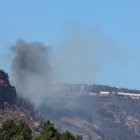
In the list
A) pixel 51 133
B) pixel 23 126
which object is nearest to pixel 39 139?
pixel 51 133

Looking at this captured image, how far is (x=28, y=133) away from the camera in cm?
11644

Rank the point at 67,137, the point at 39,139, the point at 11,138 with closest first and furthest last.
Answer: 1. the point at 39,139
2. the point at 67,137
3. the point at 11,138

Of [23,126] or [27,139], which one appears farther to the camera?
[23,126]

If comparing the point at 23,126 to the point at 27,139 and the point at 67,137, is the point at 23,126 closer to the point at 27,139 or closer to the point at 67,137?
the point at 27,139

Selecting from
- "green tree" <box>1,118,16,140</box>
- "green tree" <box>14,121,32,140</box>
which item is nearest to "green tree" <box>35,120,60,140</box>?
→ "green tree" <box>14,121,32,140</box>

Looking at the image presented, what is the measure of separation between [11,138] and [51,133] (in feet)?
46.8

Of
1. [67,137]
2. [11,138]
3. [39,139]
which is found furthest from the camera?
[11,138]

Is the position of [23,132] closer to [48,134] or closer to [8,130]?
[8,130]

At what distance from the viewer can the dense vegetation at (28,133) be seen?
10006cm

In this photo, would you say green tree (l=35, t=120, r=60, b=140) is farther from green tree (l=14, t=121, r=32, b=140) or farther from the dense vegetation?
green tree (l=14, t=121, r=32, b=140)

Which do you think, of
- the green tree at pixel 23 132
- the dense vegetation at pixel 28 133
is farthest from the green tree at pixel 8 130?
the green tree at pixel 23 132

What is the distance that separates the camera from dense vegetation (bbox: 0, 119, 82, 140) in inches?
3939

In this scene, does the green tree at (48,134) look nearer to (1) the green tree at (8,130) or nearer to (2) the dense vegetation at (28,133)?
(2) the dense vegetation at (28,133)

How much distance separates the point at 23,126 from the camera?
119438 mm
